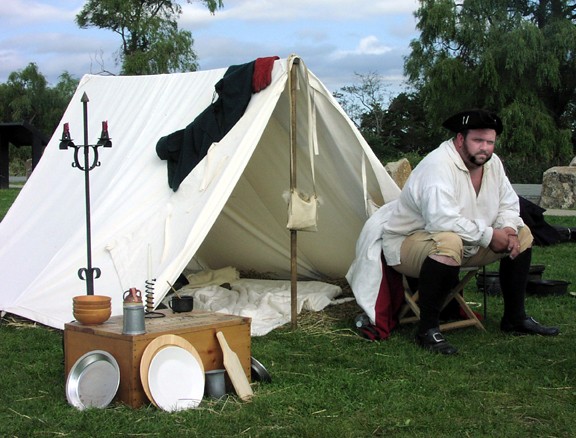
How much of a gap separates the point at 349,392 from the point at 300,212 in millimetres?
1372

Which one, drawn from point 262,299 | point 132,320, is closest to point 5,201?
point 262,299

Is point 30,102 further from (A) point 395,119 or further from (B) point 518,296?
(B) point 518,296

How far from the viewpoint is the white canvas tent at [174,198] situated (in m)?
4.23

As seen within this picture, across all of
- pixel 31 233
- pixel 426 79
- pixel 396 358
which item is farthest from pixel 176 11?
pixel 396 358

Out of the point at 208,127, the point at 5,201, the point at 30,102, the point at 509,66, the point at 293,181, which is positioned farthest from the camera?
the point at 30,102

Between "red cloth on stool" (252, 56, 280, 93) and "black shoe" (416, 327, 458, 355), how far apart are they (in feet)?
5.34

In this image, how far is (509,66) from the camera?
21203 mm

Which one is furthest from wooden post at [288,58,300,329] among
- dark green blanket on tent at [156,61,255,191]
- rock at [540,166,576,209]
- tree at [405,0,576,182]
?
tree at [405,0,576,182]

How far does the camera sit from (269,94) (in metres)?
4.35

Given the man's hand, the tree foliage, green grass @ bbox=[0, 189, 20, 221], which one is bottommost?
green grass @ bbox=[0, 189, 20, 221]

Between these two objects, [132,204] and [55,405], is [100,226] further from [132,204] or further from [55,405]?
[55,405]

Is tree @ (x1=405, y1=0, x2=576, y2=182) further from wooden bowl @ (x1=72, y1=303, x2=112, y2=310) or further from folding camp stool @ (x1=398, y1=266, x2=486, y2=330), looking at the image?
wooden bowl @ (x1=72, y1=303, x2=112, y2=310)

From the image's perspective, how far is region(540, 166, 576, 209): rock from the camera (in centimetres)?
1106

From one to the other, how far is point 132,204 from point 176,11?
1019 inches
